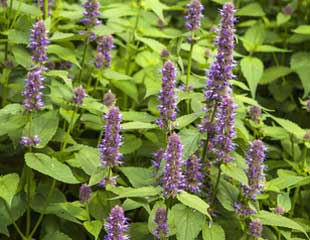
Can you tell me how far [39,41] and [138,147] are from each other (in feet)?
3.26

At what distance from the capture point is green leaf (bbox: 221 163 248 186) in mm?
3544

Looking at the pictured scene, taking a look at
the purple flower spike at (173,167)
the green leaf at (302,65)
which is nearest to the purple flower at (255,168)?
the purple flower spike at (173,167)

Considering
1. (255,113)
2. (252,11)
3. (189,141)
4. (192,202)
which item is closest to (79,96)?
(189,141)

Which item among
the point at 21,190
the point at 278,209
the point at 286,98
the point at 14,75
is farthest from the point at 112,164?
the point at 286,98

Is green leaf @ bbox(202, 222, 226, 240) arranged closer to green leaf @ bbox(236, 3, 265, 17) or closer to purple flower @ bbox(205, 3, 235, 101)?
purple flower @ bbox(205, 3, 235, 101)

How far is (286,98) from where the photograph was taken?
5.59m

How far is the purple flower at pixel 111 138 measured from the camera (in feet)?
11.3

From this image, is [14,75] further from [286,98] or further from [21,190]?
[286,98]

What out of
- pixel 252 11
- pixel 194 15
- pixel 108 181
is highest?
pixel 252 11

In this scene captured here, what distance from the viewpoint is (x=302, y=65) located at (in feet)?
17.7

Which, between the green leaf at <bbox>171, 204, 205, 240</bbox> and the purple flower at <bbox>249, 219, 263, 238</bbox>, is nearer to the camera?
the green leaf at <bbox>171, 204, 205, 240</bbox>

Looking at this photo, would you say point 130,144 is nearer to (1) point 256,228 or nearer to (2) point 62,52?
(2) point 62,52

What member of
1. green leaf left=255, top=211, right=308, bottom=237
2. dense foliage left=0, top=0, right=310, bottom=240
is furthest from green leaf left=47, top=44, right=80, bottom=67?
green leaf left=255, top=211, right=308, bottom=237

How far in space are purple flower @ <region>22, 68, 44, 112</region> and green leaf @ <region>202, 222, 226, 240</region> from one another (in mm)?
1143
